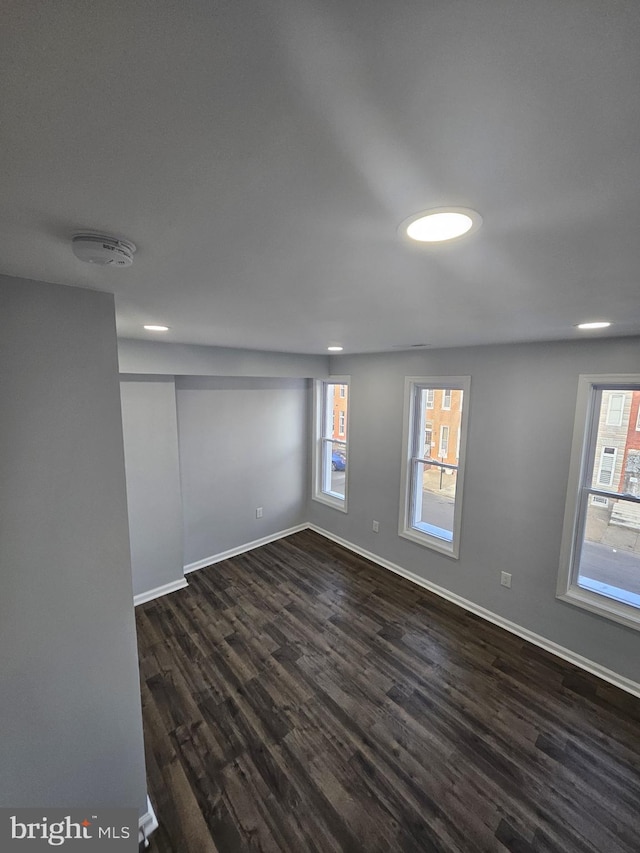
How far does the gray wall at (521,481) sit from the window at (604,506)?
0.08 meters

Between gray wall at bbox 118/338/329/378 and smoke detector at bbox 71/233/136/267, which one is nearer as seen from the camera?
smoke detector at bbox 71/233/136/267

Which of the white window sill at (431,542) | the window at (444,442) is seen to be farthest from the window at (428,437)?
the white window sill at (431,542)

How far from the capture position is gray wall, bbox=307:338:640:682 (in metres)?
2.62

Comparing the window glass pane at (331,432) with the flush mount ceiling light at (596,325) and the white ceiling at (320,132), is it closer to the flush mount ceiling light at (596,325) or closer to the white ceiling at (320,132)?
the flush mount ceiling light at (596,325)

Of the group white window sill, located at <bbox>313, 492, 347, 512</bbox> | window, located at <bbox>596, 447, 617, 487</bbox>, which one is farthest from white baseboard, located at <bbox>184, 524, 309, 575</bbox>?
window, located at <bbox>596, 447, 617, 487</bbox>

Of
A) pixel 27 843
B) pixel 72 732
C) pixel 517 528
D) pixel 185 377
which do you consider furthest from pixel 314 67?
pixel 185 377

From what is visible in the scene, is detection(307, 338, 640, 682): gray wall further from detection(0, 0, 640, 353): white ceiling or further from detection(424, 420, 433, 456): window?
detection(0, 0, 640, 353): white ceiling

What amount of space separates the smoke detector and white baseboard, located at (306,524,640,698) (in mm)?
3746

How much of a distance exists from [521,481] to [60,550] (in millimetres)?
3109

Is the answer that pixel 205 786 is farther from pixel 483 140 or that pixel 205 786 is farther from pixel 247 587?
pixel 483 140

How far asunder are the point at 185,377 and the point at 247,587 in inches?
90.3

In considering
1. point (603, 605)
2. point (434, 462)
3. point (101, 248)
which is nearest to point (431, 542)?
point (434, 462)

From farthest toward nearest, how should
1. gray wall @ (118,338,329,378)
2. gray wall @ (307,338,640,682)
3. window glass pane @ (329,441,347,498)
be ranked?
window glass pane @ (329,441,347,498) < gray wall @ (118,338,329,378) < gray wall @ (307,338,640,682)

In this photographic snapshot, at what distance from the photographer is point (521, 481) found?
9.67 ft
